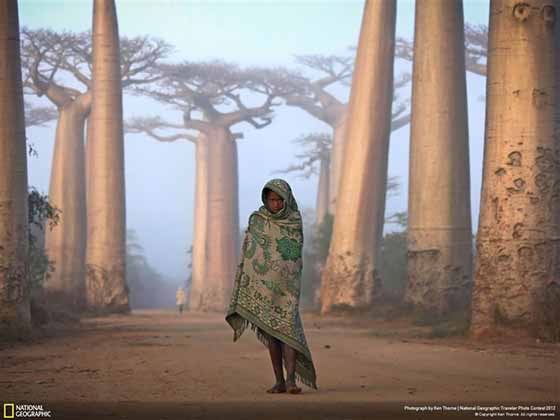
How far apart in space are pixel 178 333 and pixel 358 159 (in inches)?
309

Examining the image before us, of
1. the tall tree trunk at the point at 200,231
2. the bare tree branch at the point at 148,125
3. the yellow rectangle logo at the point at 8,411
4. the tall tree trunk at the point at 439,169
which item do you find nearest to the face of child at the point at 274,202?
the yellow rectangle logo at the point at 8,411

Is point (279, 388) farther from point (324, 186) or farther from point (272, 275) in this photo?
point (324, 186)

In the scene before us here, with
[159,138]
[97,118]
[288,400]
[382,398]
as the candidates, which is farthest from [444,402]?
[159,138]

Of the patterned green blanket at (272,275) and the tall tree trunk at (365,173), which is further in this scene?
the tall tree trunk at (365,173)

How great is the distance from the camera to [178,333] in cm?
1504

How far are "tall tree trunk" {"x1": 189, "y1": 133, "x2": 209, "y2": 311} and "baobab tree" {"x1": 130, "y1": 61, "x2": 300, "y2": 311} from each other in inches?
11.4

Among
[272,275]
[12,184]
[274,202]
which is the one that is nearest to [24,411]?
[272,275]

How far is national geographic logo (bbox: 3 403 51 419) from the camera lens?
19.8ft

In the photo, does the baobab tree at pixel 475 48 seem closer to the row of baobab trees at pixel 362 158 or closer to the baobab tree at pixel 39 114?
the row of baobab trees at pixel 362 158

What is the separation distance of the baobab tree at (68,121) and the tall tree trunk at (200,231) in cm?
958

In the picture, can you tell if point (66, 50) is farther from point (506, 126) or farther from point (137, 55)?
point (506, 126)

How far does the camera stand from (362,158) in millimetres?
21734

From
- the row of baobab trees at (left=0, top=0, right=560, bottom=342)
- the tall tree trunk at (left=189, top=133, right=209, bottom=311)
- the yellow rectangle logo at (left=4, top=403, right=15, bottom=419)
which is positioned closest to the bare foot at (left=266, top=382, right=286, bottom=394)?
the yellow rectangle logo at (left=4, top=403, right=15, bottom=419)

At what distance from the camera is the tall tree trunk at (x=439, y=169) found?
17891mm
